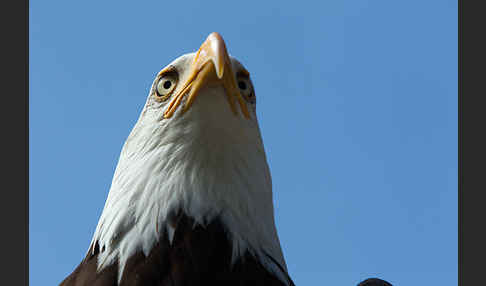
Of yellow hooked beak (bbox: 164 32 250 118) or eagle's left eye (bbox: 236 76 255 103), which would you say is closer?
yellow hooked beak (bbox: 164 32 250 118)

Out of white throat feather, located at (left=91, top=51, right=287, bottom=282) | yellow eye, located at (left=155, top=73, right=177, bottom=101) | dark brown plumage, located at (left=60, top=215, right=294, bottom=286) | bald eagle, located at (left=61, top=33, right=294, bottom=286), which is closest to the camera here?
dark brown plumage, located at (left=60, top=215, right=294, bottom=286)

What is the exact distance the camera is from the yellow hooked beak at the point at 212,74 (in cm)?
346

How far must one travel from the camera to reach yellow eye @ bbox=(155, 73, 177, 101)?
3844 mm

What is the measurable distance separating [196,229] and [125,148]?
107cm

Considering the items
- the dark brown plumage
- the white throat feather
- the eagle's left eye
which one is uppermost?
the eagle's left eye

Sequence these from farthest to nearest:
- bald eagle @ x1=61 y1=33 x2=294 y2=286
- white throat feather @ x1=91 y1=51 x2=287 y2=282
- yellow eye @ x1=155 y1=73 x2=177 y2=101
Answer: yellow eye @ x1=155 y1=73 x2=177 y2=101 < white throat feather @ x1=91 y1=51 x2=287 y2=282 < bald eagle @ x1=61 y1=33 x2=294 y2=286

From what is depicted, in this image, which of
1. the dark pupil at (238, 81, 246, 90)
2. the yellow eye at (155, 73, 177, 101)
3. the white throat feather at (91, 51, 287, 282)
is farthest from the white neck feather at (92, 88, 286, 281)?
the dark pupil at (238, 81, 246, 90)

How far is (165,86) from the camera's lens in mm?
3928

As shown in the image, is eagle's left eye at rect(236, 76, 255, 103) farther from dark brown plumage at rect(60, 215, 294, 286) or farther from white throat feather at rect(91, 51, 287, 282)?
dark brown plumage at rect(60, 215, 294, 286)

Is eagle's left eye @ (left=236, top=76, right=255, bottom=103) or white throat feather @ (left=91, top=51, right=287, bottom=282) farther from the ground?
eagle's left eye @ (left=236, top=76, right=255, bottom=103)

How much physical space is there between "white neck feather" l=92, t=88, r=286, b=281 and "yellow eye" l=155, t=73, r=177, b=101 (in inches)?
7.6

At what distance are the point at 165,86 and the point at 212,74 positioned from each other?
608 millimetres

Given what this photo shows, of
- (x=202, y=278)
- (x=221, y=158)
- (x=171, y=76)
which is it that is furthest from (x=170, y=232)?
(x=171, y=76)

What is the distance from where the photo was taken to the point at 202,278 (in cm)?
315
